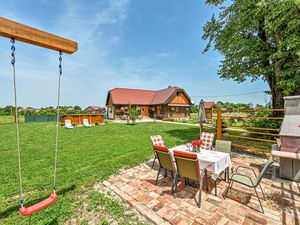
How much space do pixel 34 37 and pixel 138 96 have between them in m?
26.1

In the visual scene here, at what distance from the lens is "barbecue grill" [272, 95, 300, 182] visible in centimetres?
389

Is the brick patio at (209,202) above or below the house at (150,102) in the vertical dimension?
below

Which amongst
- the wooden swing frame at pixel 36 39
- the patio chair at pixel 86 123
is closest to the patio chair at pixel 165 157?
the wooden swing frame at pixel 36 39

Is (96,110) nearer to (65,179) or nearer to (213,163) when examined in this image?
(65,179)

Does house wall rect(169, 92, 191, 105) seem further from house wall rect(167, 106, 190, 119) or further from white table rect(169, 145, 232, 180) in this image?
white table rect(169, 145, 232, 180)

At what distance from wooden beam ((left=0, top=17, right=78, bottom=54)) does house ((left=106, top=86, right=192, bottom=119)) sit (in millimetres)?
21835

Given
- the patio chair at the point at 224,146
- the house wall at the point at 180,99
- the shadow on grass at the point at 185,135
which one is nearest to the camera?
the patio chair at the point at 224,146

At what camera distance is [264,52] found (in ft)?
25.6

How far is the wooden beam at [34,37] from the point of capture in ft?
6.75

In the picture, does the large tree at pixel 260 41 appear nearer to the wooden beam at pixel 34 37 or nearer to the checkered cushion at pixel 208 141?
the checkered cushion at pixel 208 141

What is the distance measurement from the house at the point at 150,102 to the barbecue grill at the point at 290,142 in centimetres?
2063

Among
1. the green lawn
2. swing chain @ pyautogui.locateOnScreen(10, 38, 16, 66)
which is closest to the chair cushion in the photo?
the green lawn

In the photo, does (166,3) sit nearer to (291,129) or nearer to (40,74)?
(291,129)

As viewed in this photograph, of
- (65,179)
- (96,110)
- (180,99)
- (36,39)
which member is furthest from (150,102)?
(36,39)
